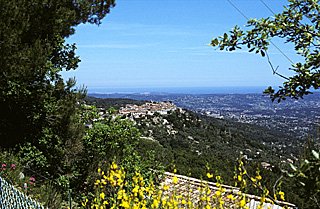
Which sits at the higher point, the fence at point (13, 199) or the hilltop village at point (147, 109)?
the fence at point (13, 199)

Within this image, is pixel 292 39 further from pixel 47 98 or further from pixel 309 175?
pixel 47 98

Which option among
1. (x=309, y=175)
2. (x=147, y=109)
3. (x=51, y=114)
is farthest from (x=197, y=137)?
(x=309, y=175)

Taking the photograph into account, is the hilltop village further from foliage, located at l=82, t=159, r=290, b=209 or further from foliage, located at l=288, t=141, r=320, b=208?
foliage, located at l=288, t=141, r=320, b=208

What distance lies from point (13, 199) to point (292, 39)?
12.5ft

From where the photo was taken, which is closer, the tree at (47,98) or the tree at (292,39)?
the tree at (292,39)

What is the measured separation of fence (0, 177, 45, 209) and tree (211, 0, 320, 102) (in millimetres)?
2810

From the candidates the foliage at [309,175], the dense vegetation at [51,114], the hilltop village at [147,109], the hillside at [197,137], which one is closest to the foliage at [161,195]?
the foliage at [309,175]

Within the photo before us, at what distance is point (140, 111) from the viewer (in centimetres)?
3080

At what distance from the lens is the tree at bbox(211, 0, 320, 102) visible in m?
2.52

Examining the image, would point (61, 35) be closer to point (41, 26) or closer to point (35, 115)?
point (41, 26)

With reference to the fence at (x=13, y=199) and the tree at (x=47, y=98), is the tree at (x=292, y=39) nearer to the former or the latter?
the fence at (x=13, y=199)

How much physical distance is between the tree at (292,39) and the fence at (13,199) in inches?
111

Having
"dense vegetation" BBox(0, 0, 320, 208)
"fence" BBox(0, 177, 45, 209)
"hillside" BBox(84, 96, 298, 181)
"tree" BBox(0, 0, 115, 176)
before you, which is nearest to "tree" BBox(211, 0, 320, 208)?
"fence" BBox(0, 177, 45, 209)

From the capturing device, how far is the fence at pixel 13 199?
13.6ft
